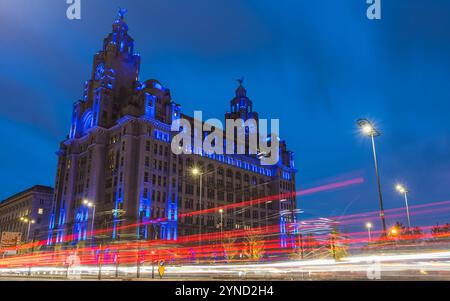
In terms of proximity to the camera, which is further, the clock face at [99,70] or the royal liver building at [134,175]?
the clock face at [99,70]

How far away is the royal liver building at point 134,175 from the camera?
81.8 m

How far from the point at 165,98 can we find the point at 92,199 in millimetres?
30824

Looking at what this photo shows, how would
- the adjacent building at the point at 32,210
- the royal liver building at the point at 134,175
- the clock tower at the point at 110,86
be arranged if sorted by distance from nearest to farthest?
1. the royal liver building at the point at 134,175
2. the clock tower at the point at 110,86
3. the adjacent building at the point at 32,210

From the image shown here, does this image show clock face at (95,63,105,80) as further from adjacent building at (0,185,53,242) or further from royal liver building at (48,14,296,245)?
adjacent building at (0,185,53,242)

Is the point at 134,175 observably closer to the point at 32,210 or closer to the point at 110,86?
the point at 110,86

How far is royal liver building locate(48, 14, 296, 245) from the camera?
3219 inches

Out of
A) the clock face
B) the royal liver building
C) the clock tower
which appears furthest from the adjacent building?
the clock face

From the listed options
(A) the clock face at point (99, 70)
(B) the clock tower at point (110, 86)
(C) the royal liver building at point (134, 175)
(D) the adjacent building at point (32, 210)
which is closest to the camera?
(C) the royal liver building at point (134, 175)

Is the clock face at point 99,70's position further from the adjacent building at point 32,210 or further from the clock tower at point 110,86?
the adjacent building at point 32,210

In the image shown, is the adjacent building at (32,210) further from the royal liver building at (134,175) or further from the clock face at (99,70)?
the clock face at (99,70)

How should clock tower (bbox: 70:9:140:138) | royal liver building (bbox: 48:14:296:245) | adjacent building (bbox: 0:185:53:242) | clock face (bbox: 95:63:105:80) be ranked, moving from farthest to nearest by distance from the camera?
1. adjacent building (bbox: 0:185:53:242)
2. clock face (bbox: 95:63:105:80)
3. clock tower (bbox: 70:9:140:138)
4. royal liver building (bbox: 48:14:296:245)

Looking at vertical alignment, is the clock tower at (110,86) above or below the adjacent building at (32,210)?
above

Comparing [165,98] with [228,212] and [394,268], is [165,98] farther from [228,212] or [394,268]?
[394,268]

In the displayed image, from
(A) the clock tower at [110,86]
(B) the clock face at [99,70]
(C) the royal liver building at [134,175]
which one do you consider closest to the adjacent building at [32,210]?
(C) the royal liver building at [134,175]
